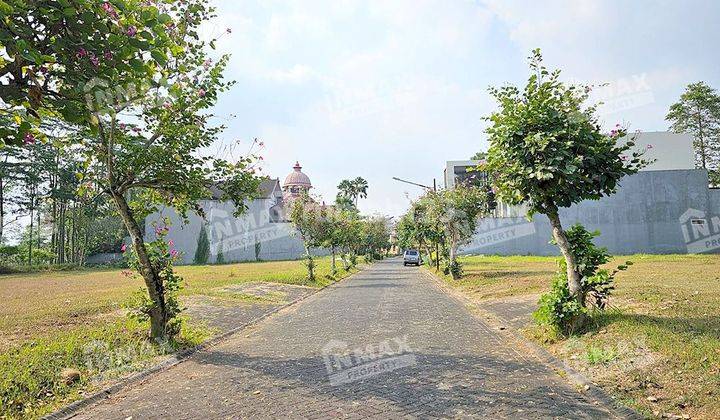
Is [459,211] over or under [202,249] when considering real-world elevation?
over

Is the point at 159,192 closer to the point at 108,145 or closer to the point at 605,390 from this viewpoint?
the point at 108,145

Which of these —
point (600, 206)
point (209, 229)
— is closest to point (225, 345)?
point (600, 206)

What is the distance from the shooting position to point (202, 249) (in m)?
57.3

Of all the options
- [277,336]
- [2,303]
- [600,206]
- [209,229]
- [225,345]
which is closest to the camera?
[225,345]

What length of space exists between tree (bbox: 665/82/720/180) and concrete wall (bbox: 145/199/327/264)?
4197 centimetres

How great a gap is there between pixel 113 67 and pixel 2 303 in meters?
17.5

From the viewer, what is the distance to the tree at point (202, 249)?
187ft

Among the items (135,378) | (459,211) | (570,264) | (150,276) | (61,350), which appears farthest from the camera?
(459,211)

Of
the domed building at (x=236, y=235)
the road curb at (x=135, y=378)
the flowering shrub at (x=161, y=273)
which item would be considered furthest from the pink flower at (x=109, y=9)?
the domed building at (x=236, y=235)

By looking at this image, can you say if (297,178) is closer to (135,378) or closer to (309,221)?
(309,221)

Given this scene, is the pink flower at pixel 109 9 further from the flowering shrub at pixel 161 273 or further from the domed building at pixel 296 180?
the domed building at pixel 296 180

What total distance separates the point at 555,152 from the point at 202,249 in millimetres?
53680

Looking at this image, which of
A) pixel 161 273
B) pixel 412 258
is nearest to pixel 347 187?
pixel 412 258

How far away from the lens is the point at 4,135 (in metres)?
3.89
